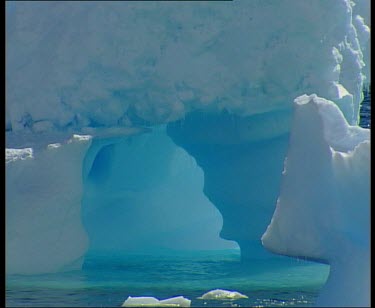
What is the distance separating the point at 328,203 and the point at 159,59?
455 cm

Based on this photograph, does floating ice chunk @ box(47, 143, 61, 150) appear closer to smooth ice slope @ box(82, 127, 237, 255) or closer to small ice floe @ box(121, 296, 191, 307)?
smooth ice slope @ box(82, 127, 237, 255)

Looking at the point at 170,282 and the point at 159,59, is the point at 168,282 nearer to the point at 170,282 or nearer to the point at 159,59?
the point at 170,282

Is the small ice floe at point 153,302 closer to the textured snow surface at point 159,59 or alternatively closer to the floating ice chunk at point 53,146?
the floating ice chunk at point 53,146

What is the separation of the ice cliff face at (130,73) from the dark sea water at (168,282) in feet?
2.63

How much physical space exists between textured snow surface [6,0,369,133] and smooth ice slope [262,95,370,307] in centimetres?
364

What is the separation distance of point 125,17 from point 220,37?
4.41 feet

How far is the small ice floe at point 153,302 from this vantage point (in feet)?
27.2

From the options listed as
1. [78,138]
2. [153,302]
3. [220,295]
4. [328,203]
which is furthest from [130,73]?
[328,203]

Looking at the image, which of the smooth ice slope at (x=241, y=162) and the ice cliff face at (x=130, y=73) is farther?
the smooth ice slope at (x=241, y=162)

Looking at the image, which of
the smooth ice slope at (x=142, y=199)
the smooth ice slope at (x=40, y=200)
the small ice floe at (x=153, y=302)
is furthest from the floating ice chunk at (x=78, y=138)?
the small ice floe at (x=153, y=302)

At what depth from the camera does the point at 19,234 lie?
10773 millimetres

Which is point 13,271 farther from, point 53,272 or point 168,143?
point 168,143

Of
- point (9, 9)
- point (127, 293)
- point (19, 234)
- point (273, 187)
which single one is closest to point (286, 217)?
point (127, 293)

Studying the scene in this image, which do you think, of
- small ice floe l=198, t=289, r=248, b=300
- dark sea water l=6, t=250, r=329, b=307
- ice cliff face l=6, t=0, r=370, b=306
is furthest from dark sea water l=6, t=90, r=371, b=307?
ice cliff face l=6, t=0, r=370, b=306
